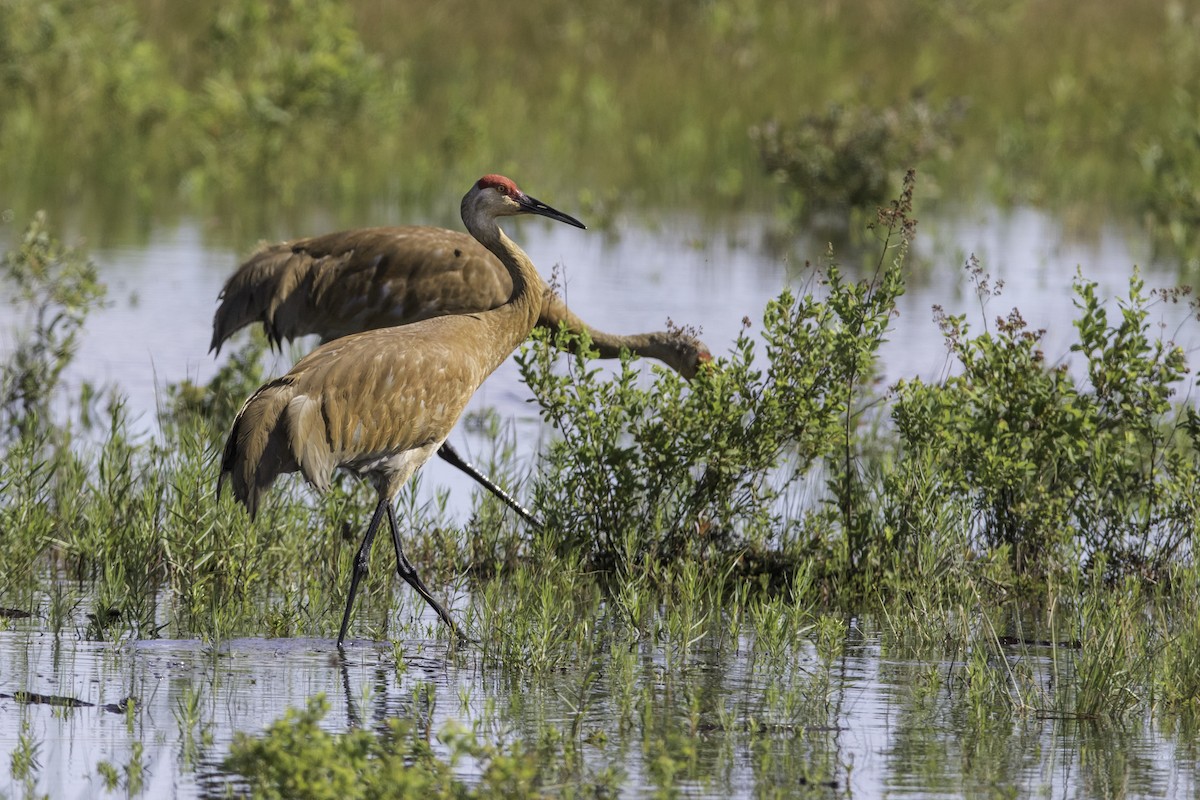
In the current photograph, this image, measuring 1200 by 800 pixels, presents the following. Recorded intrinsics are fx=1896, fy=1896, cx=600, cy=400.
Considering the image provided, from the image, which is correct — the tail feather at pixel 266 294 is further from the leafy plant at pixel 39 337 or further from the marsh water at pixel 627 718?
the marsh water at pixel 627 718

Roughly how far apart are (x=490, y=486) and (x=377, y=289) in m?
1.67

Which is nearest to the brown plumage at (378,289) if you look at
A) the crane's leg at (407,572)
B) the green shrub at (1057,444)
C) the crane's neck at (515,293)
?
the crane's neck at (515,293)

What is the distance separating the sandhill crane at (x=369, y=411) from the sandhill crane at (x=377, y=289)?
156 centimetres

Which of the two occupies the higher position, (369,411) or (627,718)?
(369,411)

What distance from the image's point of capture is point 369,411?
277 inches

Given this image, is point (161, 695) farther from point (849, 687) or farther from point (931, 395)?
point (931, 395)

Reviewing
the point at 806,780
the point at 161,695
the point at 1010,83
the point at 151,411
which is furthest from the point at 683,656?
the point at 1010,83

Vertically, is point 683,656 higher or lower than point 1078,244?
lower

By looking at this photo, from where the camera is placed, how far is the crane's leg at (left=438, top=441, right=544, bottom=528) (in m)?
7.93

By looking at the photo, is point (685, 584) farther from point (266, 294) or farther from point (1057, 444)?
point (266, 294)

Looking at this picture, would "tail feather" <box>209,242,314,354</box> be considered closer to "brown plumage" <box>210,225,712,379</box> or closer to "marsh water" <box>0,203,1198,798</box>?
"brown plumage" <box>210,225,712,379</box>

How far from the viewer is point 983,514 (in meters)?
7.98

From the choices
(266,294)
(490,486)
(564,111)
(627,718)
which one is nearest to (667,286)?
(266,294)

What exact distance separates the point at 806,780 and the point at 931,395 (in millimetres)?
2573
